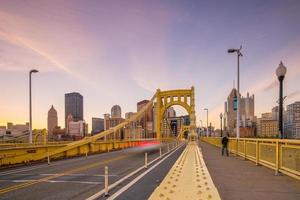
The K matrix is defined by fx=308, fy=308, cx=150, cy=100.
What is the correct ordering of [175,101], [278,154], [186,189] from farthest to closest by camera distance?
[175,101]
[278,154]
[186,189]

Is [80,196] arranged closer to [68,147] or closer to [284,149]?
[284,149]

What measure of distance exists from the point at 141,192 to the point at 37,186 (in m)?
4.21

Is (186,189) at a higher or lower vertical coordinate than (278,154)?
lower

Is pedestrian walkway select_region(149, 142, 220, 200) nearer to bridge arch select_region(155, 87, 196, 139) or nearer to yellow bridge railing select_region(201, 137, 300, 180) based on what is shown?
yellow bridge railing select_region(201, 137, 300, 180)

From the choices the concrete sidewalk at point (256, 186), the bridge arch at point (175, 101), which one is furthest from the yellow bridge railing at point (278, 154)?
the bridge arch at point (175, 101)

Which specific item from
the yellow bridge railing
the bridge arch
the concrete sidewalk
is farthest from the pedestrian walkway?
the bridge arch

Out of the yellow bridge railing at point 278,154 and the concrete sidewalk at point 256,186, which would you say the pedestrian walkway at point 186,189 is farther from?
the yellow bridge railing at point 278,154

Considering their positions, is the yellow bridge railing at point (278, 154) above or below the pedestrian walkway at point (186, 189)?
above

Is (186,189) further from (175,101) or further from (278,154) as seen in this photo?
(175,101)

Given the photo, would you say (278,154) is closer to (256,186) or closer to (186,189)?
(256,186)

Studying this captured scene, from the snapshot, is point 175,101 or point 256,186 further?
point 175,101

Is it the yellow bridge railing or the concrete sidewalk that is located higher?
the yellow bridge railing

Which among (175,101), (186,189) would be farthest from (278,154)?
(175,101)

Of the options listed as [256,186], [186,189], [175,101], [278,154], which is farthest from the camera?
[175,101]
